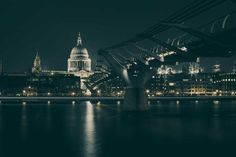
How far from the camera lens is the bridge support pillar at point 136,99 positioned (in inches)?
3878

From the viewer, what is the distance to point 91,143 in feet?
194

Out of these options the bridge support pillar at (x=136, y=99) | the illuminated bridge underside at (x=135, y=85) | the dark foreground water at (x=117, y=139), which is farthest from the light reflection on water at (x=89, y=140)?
the illuminated bridge underside at (x=135, y=85)

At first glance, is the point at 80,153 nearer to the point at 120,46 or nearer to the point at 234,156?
the point at 234,156

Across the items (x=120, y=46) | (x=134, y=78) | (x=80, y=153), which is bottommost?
(x=80, y=153)

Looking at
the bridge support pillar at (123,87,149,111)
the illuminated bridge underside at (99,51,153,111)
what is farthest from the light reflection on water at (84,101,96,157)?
the illuminated bridge underside at (99,51,153,111)

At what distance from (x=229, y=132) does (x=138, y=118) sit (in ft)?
84.7

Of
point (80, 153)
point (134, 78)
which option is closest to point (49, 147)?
point (80, 153)

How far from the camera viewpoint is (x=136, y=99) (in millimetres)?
100438

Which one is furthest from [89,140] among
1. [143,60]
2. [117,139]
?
[143,60]

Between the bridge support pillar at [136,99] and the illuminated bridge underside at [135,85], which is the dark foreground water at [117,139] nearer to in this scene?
the bridge support pillar at [136,99]

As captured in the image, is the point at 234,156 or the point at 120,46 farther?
the point at 120,46

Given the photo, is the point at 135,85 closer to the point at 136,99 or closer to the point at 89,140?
the point at 136,99

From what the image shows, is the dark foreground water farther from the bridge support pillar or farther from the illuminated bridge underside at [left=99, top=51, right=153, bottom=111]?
the illuminated bridge underside at [left=99, top=51, right=153, bottom=111]

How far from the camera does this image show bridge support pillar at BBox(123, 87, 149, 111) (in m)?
98.5
